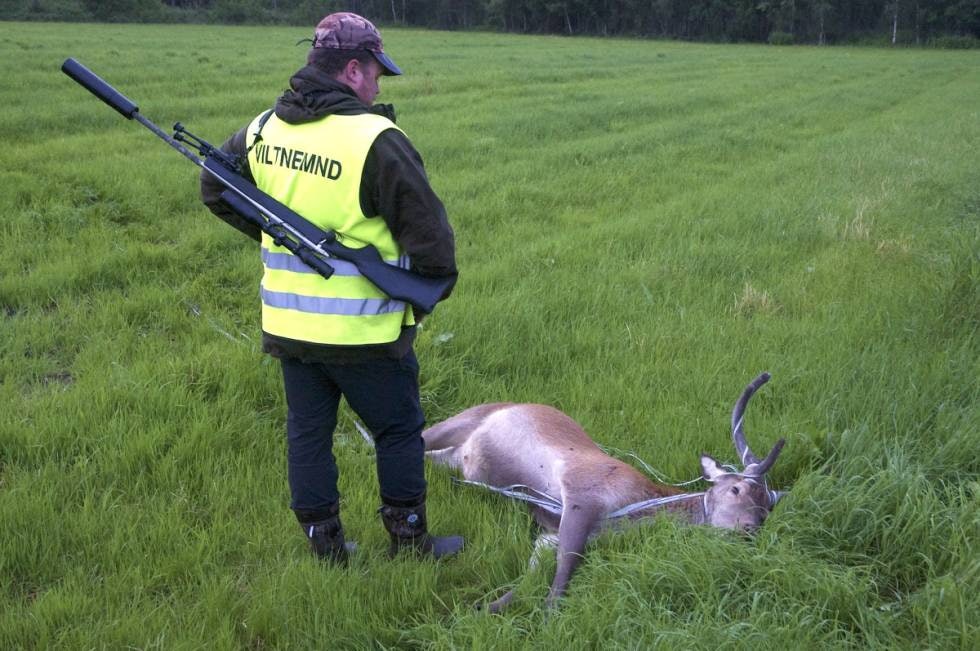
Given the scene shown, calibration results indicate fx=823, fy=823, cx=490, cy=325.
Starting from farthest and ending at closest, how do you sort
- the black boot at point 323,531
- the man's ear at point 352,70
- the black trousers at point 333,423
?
1. the black boot at point 323,531
2. the black trousers at point 333,423
3. the man's ear at point 352,70

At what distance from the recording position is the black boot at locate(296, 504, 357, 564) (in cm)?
317

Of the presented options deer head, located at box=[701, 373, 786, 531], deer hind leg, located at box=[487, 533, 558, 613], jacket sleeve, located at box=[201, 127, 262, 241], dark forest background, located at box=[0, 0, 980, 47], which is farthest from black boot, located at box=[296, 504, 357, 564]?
dark forest background, located at box=[0, 0, 980, 47]

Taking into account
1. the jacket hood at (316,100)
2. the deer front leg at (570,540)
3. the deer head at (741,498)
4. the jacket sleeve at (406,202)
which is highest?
the jacket hood at (316,100)

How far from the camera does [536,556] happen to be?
3.24 m

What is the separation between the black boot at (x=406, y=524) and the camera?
10.6ft

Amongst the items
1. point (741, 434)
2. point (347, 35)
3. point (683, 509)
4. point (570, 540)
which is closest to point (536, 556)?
point (570, 540)

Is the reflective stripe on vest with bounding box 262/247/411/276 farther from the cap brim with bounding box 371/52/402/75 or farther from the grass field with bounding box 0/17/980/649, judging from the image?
the grass field with bounding box 0/17/980/649

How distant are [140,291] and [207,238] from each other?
1.27 metres

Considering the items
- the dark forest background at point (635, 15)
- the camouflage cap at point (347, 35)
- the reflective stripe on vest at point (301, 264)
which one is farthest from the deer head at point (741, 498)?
the dark forest background at point (635, 15)

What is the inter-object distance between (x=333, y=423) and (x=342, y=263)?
0.66 meters

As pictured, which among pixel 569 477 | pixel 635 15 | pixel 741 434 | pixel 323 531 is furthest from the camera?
pixel 635 15

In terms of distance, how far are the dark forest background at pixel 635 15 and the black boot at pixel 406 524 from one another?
5747 centimetres

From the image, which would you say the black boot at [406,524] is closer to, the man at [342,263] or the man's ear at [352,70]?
the man at [342,263]

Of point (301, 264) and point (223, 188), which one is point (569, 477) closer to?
point (301, 264)
